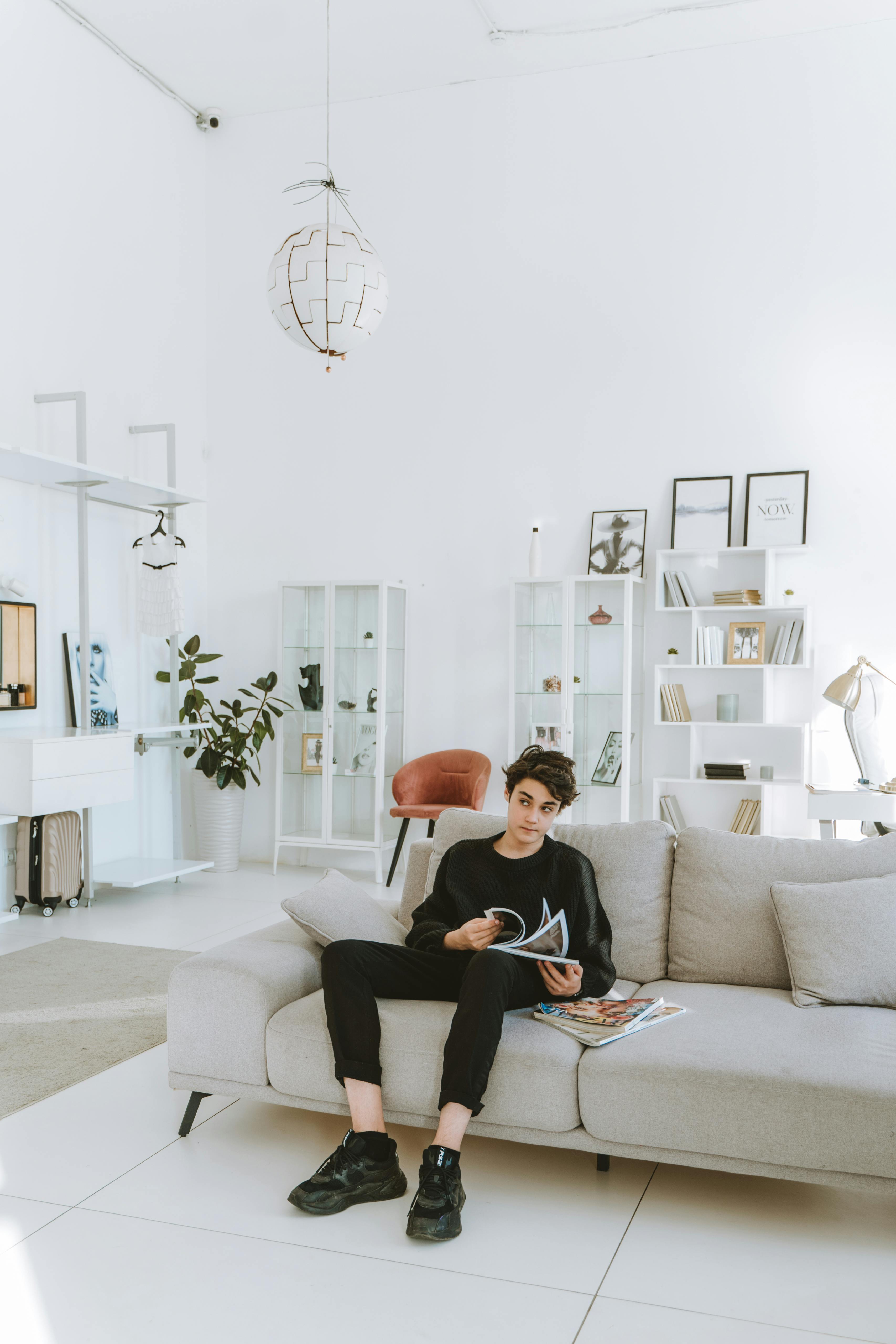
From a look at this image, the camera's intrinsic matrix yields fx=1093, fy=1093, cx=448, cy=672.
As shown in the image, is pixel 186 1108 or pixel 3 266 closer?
pixel 186 1108

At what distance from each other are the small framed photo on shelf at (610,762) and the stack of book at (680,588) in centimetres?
77

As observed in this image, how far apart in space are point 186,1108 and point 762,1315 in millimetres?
1495

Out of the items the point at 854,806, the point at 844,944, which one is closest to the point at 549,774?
the point at 844,944

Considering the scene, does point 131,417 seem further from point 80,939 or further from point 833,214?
point 833,214

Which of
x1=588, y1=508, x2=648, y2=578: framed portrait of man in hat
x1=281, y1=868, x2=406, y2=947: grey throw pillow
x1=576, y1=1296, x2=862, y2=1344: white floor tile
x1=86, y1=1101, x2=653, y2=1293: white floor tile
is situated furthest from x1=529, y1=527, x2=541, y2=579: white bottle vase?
x1=576, y1=1296, x2=862, y2=1344: white floor tile

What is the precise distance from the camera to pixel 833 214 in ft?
18.5

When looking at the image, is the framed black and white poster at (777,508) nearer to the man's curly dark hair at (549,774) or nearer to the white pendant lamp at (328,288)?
the white pendant lamp at (328,288)

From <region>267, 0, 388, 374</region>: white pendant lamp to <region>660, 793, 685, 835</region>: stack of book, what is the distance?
10.3 feet

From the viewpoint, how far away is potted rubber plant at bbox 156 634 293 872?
20.8ft

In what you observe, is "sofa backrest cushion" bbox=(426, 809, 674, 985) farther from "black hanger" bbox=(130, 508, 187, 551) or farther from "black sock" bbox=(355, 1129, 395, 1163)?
"black hanger" bbox=(130, 508, 187, 551)

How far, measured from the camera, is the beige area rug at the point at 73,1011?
327 centimetres

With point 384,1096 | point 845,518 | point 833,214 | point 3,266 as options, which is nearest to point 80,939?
point 384,1096

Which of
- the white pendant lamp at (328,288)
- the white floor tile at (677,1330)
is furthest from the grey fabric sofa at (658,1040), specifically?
the white pendant lamp at (328,288)

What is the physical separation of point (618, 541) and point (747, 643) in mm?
905
